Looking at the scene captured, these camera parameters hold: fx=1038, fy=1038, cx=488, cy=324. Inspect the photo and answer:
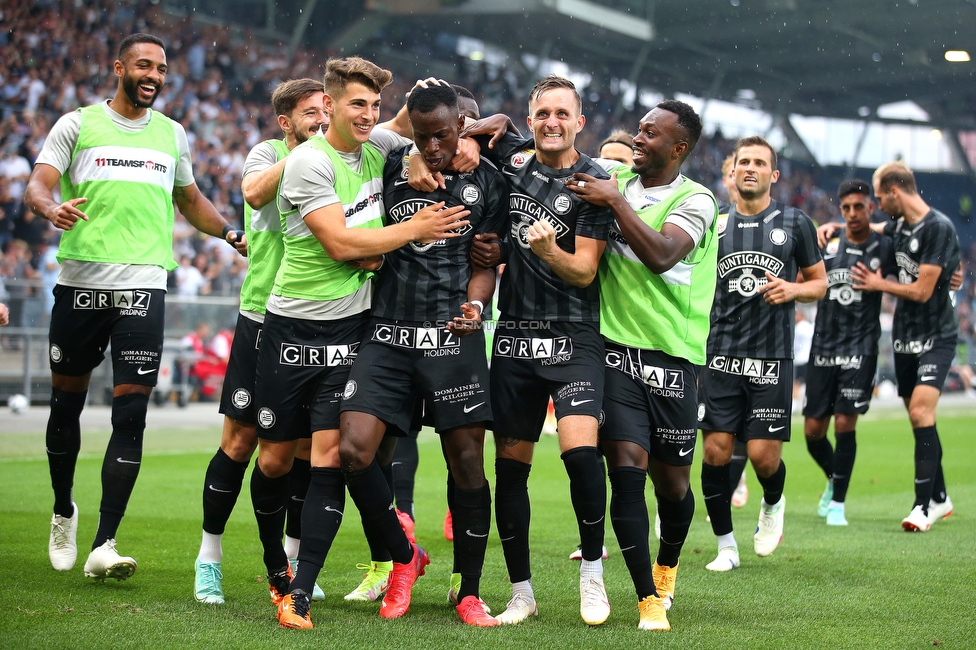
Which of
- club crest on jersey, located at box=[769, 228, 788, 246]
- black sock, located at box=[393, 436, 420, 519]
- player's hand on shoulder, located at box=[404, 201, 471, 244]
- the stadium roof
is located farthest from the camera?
the stadium roof

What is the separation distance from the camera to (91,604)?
14.7ft

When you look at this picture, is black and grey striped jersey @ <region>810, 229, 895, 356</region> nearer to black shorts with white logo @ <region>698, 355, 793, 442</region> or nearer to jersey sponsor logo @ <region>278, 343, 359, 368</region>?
black shorts with white logo @ <region>698, 355, 793, 442</region>

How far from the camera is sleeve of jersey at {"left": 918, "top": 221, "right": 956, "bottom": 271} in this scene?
25.4ft

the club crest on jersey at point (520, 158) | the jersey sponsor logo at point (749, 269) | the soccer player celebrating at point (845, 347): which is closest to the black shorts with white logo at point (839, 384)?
the soccer player celebrating at point (845, 347)

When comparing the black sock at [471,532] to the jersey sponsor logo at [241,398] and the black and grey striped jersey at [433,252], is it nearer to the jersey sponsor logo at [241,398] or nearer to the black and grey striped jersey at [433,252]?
the black and grey striped jersey at [433,252]

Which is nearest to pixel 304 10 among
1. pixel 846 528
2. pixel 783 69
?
pixel 783 69

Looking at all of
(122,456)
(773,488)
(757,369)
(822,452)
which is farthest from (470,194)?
(822,452)

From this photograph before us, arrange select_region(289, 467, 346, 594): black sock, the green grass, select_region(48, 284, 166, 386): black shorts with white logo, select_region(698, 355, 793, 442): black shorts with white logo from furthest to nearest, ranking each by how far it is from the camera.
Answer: select_region(698, 355, 793, 442): black shorts with white logo → select_region(48, 284, 166, 386): black shorts with white logo → select_region(289, 467, 346, 594): black sock → the green grass

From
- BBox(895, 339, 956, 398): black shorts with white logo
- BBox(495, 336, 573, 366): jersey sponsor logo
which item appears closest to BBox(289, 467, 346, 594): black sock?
BBox(495, 336, 573, 366): jersey sponsor logo

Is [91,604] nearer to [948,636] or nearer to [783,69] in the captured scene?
[948,636]

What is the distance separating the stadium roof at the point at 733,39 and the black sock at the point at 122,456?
20029 millimetres

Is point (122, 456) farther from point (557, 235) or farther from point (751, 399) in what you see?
point (751, 399)

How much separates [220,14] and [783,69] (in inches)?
750

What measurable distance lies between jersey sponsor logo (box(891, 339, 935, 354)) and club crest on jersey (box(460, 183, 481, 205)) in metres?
4.69
